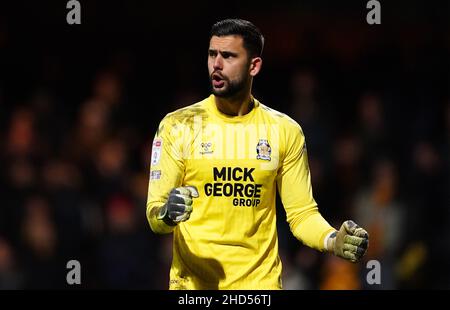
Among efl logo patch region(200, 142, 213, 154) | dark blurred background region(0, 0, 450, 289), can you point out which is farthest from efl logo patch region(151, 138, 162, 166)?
dark blurred background region(0, 0, 450, 289)

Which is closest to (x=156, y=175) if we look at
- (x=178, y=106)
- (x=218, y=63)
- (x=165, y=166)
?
(x=165, y=166)

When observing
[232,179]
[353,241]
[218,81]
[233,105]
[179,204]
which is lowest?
[353,241]

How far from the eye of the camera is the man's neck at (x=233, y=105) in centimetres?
662

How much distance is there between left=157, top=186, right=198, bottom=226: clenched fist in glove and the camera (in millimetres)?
5820

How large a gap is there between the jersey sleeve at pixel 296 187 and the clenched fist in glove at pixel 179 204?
2.86ft

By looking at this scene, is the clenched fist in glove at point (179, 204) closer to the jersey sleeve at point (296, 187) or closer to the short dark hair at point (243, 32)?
the jersey sleeve at point (296, 187)

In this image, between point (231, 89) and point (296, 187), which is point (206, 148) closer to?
point (231, 89)

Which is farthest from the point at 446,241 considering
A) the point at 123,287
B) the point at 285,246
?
the point at 123,287

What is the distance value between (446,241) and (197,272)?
5001mm

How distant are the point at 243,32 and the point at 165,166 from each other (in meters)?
0.97

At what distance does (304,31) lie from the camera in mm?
12742

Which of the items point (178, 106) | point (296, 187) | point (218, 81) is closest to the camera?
point (218, 81)

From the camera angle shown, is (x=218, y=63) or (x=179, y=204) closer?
(x=179, y=204)

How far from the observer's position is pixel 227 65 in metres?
6.51
